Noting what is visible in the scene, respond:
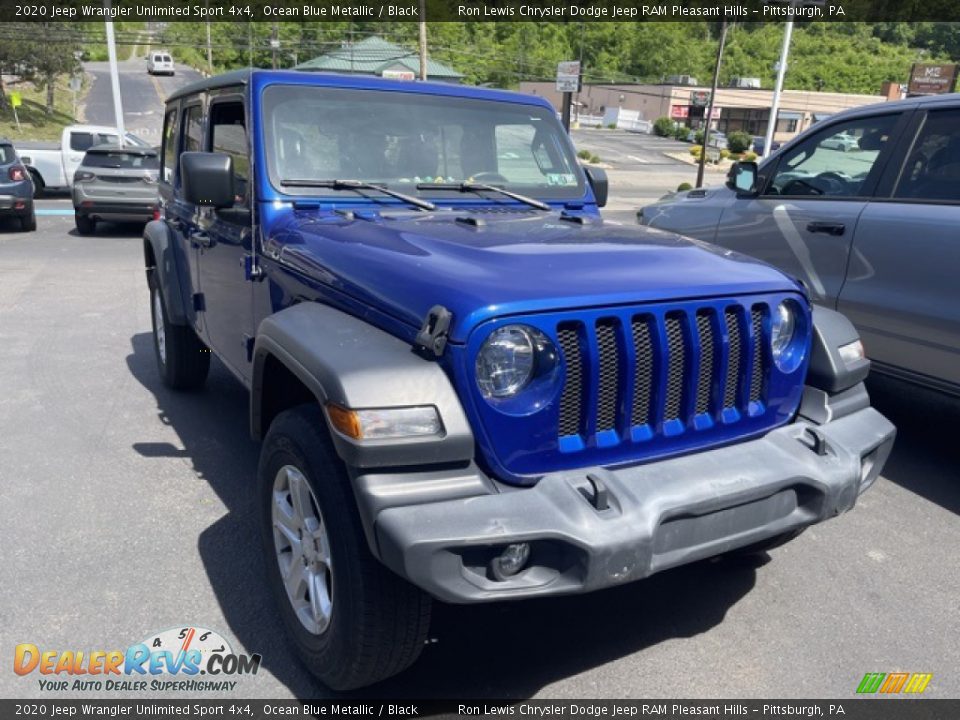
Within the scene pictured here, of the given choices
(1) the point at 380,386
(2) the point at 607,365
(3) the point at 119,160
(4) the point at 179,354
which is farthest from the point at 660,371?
(3) the point at 119,160

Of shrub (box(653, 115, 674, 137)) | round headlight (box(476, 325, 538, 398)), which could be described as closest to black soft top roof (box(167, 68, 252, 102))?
round headlight (box(476, 325, 538, 398))

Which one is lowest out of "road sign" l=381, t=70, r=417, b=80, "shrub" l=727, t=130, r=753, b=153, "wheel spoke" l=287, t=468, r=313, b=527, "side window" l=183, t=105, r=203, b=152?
"shrub" l=727, t=130, r=753, b=153

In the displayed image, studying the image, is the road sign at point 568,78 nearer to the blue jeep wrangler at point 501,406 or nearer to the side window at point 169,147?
the side window at point 169,147

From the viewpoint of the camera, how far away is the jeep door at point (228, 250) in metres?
3.60

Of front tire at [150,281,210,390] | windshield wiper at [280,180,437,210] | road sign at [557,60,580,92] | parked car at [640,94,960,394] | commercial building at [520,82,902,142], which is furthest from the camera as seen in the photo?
commercial building at [520,82,902,142]

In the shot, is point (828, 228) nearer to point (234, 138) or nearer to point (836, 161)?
point (836, 161)

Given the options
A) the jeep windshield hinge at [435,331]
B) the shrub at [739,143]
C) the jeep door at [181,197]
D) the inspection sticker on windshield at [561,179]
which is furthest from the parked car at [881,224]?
the shrub at [739,143]

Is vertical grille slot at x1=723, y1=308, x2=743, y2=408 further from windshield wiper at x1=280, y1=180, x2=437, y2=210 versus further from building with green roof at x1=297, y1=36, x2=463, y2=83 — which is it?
building with green roof at x1=297, y1=36, x2=463, y2=83

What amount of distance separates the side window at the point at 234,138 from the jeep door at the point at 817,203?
3.09 meters

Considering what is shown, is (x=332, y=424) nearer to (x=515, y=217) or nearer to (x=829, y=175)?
(x=515, y=217)

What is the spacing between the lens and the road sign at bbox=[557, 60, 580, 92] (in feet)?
72.0

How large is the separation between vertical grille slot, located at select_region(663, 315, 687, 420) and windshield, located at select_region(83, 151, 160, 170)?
12929 mm

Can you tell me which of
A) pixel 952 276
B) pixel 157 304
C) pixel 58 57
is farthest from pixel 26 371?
pixel 58 57

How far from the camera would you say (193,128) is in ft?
14.8
